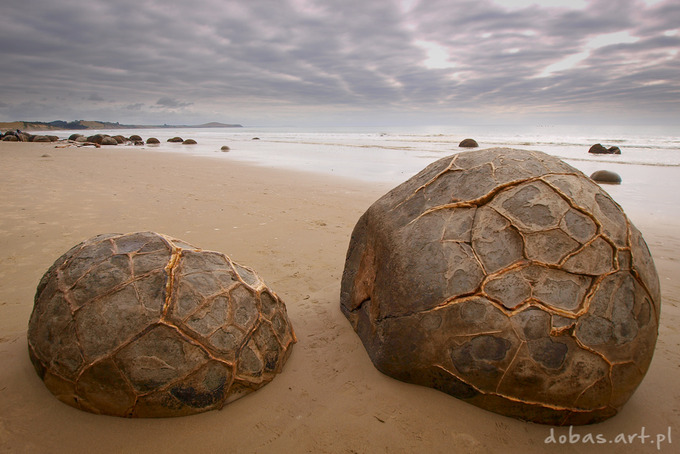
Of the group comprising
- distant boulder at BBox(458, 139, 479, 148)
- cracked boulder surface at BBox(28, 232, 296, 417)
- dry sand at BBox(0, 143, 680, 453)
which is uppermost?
distant boulder at BBox(458, 139, 479, 148)

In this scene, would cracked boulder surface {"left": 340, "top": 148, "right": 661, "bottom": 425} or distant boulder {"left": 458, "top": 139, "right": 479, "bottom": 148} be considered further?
distant boulder {"left": 458, "top": 139, "right": 479, "bottom": 148}

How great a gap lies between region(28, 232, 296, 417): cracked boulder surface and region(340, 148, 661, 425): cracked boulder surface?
3.25 feet

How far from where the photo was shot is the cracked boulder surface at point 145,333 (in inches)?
81.5

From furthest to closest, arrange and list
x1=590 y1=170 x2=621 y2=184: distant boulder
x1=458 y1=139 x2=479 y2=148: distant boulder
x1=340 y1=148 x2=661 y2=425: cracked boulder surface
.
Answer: x1=458 y1=139 x2=479 y2=148: distant boulder < x1=590 y1=170 x2=621 y2=184: distant boulder < x1=340 y1=148 x2=661 y2=425: cracked boulder surface

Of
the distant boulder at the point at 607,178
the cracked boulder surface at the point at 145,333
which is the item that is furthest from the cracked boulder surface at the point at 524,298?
the distant boulder at the point at 607,178

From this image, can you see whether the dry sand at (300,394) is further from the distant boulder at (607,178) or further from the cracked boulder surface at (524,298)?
the distant boulder at (607,178)

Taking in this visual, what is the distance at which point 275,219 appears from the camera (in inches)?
264

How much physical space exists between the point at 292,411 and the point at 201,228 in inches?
169

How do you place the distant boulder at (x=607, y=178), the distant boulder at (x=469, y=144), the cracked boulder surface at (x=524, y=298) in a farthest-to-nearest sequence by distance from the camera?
the distant boulder at (x=469, y=144) < the distant boulder at (x=607, y=178) < the cracked boulder surface at (x=524, y=298)

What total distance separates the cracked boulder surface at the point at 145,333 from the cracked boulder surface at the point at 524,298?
3.25 feet

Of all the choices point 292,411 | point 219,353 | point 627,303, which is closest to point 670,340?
point 627,303

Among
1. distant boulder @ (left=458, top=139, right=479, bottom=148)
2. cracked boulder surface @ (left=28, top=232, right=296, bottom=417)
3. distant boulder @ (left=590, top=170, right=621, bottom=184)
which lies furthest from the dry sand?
distant boulder @ (left=458, top=139, right=479, bottom=148)

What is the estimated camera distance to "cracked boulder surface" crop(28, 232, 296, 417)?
207cm

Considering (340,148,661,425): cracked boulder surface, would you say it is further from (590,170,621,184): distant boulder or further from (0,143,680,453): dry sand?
(590,170,621,184): distant boulder
